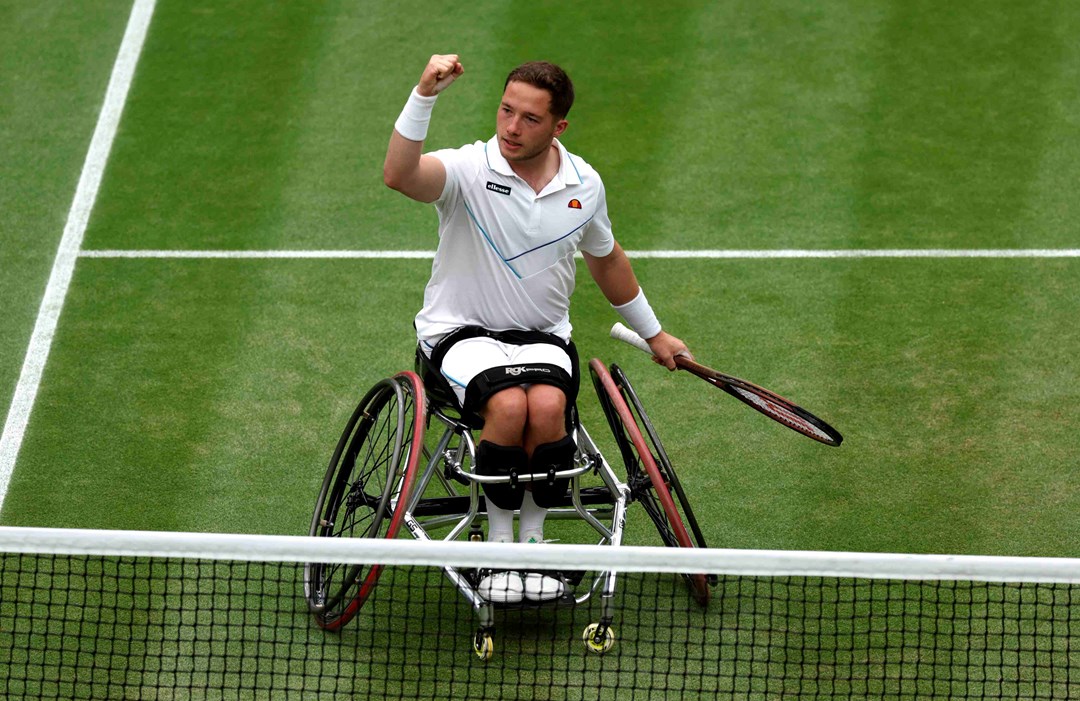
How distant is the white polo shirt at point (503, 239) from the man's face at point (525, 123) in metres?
0.10

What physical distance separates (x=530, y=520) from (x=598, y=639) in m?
0.54

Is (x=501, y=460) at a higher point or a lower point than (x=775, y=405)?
lower

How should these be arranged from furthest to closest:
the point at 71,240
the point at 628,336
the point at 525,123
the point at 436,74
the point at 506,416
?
1. the point at 71,240
2. the point at 628,336
3. the point at 525,123
4. the point at 506,416
5. the point at 436,74

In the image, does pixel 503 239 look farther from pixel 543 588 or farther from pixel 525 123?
pixel 543 588

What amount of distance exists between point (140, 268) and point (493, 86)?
2.79m

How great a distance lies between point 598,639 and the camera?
5551mm

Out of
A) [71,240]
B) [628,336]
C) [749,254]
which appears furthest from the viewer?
[71,240]

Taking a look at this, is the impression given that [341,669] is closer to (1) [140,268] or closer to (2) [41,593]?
(2) [41,593]

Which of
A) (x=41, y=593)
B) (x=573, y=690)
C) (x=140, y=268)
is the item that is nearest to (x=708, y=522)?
(x=573, y=690)

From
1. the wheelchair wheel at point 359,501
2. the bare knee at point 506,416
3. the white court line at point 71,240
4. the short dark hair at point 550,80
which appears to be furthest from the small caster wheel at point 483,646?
the white court line at point 71,240

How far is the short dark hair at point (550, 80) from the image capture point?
546cm

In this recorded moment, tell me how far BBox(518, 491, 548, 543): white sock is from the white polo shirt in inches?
28.1

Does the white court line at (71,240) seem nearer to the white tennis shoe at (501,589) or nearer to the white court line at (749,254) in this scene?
the white court line at (749,254)

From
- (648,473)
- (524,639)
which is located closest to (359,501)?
(524,639)
